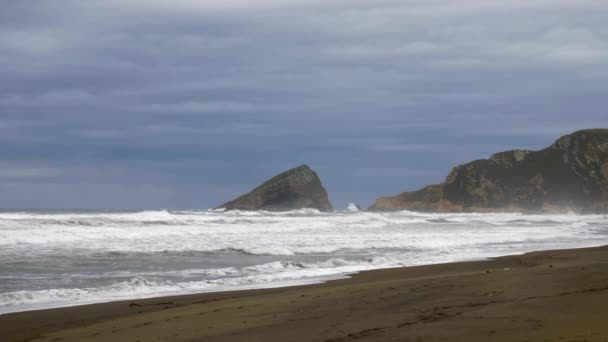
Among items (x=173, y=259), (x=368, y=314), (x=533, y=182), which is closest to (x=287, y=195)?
(x=533, y=182)

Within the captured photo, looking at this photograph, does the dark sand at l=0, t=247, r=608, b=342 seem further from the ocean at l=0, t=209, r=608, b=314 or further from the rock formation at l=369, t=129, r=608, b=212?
the rock formation at l=369, t=129, r=608, b=212

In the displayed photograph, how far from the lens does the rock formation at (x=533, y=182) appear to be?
89938 millimetres

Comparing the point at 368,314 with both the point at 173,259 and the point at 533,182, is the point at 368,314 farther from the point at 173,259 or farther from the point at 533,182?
the point at 533,182

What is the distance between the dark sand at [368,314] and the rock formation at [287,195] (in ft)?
241

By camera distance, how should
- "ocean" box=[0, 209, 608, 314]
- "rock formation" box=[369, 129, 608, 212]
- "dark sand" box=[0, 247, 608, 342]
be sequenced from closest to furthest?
"dark sand" box=[0, 247, 608, 342]
"ocean" box=[0, 209, 608, 314]
"rock formation" box=[369, 129, 608, 212]

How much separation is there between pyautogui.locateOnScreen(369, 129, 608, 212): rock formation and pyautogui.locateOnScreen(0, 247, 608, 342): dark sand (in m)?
80.8

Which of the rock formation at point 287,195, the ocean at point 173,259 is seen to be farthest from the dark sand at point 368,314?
the rock formation at point 287,195

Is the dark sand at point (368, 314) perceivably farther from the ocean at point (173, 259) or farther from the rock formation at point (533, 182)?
the rock formation at point (533, 182)

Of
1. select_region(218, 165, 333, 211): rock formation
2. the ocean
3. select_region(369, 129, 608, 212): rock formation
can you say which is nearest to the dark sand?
the ocean

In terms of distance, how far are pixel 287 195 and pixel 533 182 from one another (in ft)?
107

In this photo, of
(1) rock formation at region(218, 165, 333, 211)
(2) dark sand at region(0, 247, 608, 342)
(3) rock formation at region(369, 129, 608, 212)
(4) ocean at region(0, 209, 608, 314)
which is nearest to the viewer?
(2) dark sand at region(0, 247, 608, 342)

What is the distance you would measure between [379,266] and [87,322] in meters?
8.75

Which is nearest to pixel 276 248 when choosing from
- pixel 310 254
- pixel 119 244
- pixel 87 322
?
pixel 310 254

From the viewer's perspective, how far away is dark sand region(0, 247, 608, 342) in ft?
21.8
